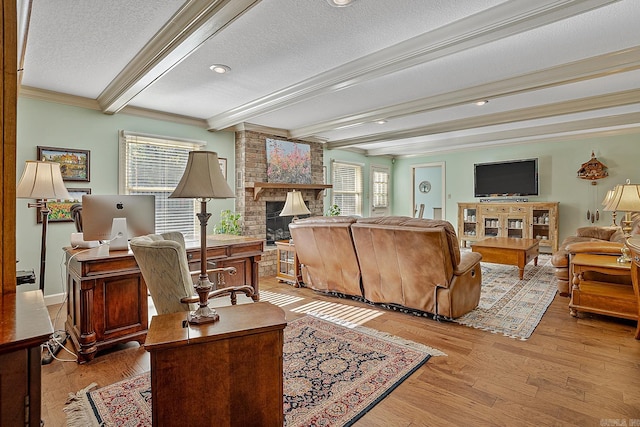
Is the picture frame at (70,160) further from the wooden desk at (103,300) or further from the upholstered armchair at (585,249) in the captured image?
the upholstered armchair at (585,249)

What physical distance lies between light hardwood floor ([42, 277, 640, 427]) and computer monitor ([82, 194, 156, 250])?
36.3 inches

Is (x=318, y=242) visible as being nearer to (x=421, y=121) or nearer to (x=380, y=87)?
(x=380, y=87)

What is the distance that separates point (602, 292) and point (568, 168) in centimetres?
447

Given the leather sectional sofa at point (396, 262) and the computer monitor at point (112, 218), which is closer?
the computer monitor at point (112, 218)

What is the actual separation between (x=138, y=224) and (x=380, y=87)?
2907mm

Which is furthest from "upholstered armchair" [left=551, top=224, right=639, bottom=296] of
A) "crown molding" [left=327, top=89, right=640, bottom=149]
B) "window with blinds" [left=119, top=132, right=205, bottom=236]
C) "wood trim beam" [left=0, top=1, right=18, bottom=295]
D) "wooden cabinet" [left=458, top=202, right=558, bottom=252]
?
"window with blinds" [left=119, top=132, right=205, bottom=236]

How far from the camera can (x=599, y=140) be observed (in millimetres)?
6336

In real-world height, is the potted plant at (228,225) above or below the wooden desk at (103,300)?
above

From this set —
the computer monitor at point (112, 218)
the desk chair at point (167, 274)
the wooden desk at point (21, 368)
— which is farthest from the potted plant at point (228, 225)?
the wooden desk at point (21, 368)

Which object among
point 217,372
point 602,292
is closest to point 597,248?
point 602,292

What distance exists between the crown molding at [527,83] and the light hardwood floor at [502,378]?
7.62ft

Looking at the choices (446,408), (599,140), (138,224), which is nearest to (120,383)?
(138,224)

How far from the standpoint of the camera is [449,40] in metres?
2.57

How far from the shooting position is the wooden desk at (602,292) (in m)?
3.00
